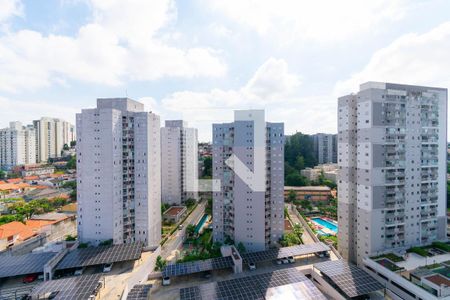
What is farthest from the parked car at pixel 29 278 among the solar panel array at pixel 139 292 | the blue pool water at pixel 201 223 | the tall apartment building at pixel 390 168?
the tall apartment building at pixel 390 168

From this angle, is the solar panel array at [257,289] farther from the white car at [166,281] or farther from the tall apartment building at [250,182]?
the tall apartment building at [250,182]

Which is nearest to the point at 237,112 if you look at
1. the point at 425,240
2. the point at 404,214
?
the point at 404,214

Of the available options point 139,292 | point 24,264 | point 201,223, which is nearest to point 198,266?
point 139,292

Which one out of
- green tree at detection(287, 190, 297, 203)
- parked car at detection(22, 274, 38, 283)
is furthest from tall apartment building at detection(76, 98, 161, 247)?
green tree at detection(287, 190, 297, 203)

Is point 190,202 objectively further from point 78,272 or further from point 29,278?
point 29,278

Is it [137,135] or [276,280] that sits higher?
[137,135]

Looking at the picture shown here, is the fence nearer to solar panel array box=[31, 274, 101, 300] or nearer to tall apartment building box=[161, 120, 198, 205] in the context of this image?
solar panel array box=[31, 274, 101, 300]

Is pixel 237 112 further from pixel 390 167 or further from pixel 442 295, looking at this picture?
pixel 442 295
